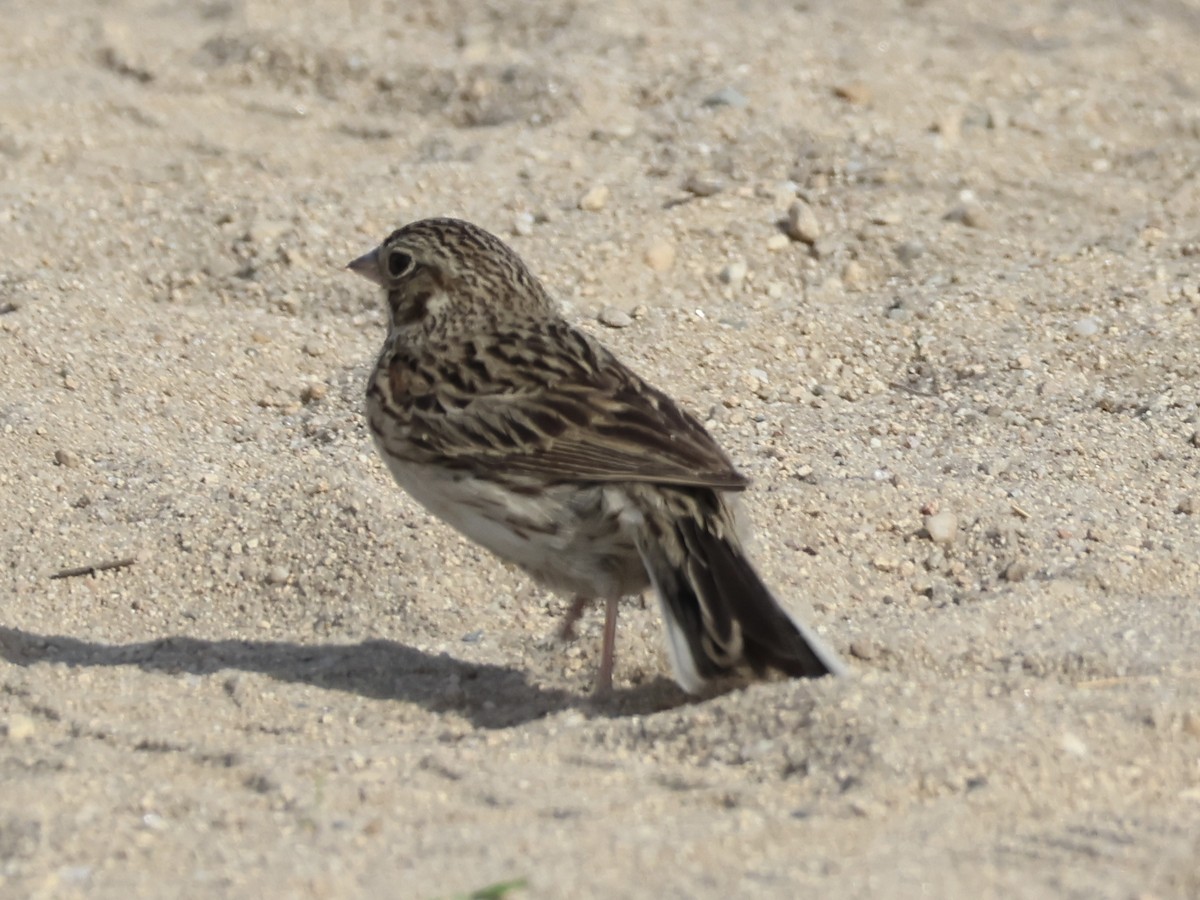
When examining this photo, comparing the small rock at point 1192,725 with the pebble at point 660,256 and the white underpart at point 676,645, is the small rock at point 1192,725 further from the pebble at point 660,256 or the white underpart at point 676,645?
the pebble at point 660,256

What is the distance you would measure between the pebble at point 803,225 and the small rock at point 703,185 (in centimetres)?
42

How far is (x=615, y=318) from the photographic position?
7.75 m

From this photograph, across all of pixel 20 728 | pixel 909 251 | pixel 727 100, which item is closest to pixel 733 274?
pixel 909 251

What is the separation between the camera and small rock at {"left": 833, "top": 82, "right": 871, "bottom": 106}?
984 centimetres

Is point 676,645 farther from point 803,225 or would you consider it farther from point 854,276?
point 803,225

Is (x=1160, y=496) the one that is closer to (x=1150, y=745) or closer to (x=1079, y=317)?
(x=1079, y=317)

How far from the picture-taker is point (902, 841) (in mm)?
3904

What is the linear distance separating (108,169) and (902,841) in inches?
261

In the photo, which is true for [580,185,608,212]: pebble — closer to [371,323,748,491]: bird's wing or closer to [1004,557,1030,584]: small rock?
[371,323,748,491]: bird's wing

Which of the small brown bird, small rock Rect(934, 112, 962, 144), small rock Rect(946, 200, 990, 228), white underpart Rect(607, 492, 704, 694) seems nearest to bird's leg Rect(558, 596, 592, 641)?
the small brown bird

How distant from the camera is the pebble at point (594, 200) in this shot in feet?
28.3

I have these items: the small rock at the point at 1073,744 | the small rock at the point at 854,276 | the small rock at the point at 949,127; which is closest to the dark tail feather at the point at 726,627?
the small rock at the point at 1073,744

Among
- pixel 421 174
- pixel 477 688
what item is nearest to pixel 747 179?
pixel 421 174

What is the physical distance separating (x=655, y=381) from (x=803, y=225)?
1.47m
